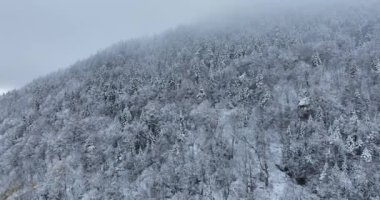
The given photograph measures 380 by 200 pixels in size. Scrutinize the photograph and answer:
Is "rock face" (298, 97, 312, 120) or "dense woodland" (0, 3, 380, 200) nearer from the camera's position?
"dense woodland" (0, 3, 380, 200)

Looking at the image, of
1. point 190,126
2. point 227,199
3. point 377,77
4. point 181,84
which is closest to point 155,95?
point 181,84

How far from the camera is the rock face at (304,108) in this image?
12106 cm

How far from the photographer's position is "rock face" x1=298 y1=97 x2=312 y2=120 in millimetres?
121062

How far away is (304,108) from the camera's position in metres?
122

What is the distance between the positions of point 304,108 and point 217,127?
23485mm

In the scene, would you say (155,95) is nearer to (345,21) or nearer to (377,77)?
(377,77)

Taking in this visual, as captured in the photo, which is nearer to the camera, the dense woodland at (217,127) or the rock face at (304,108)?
the dense woodland at (217,127)

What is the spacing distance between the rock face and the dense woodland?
11.3 inches

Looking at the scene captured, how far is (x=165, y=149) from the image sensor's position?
12000cm

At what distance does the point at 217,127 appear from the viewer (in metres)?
122

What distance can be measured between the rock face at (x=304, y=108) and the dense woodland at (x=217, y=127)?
11.3 inches

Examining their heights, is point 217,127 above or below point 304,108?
above

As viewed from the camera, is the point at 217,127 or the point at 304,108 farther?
the point at 304,108

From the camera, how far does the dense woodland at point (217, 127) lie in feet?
346
